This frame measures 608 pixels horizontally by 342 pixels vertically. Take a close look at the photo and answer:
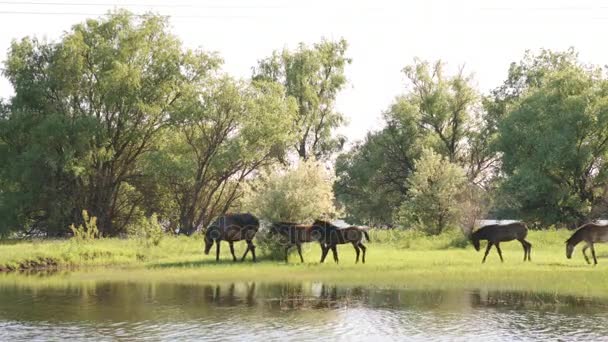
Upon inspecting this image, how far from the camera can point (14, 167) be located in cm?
5312

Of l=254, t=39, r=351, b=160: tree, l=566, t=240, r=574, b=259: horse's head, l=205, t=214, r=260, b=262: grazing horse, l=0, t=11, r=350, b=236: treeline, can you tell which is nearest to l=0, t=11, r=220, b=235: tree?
l=0, t=11, r=350, b=236: treeline

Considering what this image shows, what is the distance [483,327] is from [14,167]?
45098 millimetres

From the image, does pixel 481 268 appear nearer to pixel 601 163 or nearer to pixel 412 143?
pixel 601 163

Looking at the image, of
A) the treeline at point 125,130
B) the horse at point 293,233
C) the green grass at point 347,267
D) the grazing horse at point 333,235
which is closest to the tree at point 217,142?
the treeline at point 125,130

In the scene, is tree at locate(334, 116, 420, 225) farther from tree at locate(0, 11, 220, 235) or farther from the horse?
the horse

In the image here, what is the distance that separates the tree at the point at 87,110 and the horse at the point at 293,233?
26.5 meters

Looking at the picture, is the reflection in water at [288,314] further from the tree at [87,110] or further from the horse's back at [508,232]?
the tree at [87,110]

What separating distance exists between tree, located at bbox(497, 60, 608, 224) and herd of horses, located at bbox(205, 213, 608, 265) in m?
25.8

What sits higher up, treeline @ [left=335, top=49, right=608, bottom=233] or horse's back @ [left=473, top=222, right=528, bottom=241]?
treeline @ [left=335, top=49, right=608, bottom=233]

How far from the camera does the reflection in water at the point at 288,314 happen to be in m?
15.5

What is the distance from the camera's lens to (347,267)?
1131 inches

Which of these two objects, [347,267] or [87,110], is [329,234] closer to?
[347,267]

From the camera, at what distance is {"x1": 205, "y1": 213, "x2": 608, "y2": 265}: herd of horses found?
30828 mm

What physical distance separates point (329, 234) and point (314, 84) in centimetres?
4336
